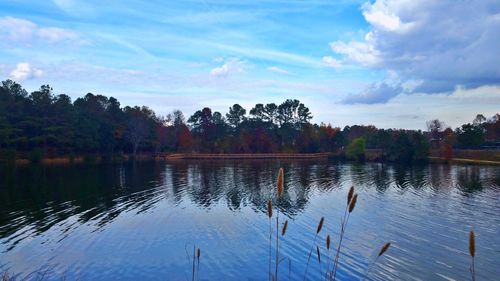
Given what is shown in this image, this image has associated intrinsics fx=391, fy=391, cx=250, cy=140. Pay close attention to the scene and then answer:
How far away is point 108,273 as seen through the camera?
13.8m

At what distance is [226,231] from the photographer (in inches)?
795

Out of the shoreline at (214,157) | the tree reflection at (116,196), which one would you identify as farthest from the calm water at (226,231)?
the shoreline at (214,157)

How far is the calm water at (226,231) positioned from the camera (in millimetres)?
14266

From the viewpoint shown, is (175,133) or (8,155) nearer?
(8,155)

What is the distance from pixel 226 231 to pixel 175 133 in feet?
302

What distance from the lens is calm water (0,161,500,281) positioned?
14.3 metres

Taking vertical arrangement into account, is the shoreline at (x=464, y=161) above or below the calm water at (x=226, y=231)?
below

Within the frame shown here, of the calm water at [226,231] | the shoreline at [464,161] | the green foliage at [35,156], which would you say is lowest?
the shoreline at [464,161]

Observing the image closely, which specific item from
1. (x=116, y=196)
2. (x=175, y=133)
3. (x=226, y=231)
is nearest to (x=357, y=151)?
(x=175, y=133)

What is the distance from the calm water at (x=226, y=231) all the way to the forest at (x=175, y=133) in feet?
143

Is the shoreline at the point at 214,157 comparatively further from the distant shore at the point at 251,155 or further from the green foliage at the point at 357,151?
the green foliage at the point at 357,151

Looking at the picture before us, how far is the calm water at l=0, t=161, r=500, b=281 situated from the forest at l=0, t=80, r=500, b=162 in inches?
1717

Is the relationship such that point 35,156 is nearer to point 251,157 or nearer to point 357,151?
point 251,157

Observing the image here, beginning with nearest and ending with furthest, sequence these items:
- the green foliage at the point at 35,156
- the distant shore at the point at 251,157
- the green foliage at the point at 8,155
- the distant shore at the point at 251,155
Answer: the green foliage at the point at 8,155 < the green foliage at the point at 35,156 < the distant shore at the point at 251,157 < the distant shore at the point at 251,155
